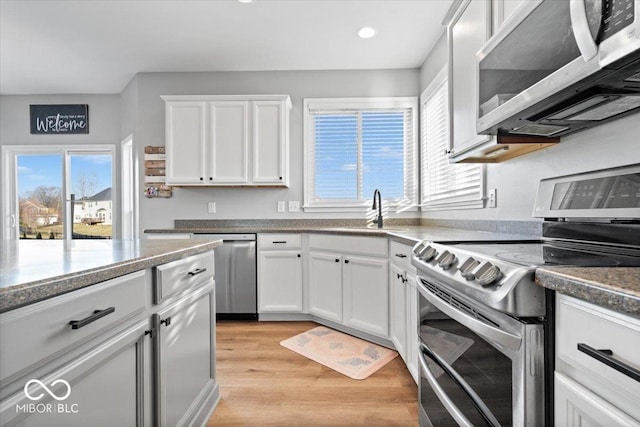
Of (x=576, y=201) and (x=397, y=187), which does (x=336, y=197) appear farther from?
(x=576, y=201)

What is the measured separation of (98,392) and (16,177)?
541 cm

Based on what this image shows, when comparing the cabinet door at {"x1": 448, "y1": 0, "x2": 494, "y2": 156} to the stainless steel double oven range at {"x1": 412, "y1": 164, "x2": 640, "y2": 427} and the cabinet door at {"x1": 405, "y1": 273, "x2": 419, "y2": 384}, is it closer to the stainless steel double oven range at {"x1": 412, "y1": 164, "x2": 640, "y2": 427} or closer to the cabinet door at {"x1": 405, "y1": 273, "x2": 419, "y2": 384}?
the stainless steel double oven range at {"x1": 412, "y1": 164, "x2": 640, "y2": 427}

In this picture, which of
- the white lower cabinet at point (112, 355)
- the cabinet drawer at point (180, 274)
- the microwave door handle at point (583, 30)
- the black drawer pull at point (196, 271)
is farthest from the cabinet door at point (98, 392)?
the microwave door handle at point (583, 30)

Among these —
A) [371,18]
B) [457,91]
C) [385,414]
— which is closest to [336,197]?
[371,18]

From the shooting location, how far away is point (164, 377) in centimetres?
117

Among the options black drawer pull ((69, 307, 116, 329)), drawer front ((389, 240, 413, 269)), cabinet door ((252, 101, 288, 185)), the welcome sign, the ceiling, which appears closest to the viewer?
black drawer pull ((69, 307, 116, 329))

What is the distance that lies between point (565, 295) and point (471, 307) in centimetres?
33

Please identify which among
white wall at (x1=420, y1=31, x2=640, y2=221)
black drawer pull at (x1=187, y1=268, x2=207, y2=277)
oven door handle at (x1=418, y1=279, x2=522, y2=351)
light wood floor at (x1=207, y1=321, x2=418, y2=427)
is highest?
white wall at (x1=420, y1=31, x2=640, y2=221)

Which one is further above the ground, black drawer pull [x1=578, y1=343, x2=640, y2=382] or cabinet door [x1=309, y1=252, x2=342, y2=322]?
black drawer pull [x1=578, y1=343, x2=640, y2=382]

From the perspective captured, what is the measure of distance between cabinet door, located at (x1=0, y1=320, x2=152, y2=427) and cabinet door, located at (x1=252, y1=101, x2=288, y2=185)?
2453mm

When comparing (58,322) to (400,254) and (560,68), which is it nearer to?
(560,68)

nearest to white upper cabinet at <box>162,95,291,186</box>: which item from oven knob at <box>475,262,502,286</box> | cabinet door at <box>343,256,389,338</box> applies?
cabinet door at <box>343,256,389,338</box>

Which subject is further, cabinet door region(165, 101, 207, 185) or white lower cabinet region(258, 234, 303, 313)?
cabinet door region(165, 101, 207, 185)

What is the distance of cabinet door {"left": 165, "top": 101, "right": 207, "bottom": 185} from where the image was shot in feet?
11.2
